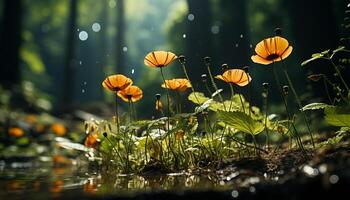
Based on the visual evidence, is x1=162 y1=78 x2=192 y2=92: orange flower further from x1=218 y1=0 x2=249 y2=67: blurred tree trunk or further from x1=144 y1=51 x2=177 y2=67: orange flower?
x1=218 y1=0 x2=249 y2=67: blurred tree trunk

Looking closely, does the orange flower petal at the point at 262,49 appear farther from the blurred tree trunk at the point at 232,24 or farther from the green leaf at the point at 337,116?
the blurred tree trunk at the point at 232,24

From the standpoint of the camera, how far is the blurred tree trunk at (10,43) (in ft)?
45.6

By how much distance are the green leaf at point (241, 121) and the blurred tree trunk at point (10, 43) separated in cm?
1113

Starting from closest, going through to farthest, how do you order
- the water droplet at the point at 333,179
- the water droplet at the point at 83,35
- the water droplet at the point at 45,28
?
the water droplet at the point at 333,179 → the water droplet at the point at 45,28 → the water droplet at the point at 83,35

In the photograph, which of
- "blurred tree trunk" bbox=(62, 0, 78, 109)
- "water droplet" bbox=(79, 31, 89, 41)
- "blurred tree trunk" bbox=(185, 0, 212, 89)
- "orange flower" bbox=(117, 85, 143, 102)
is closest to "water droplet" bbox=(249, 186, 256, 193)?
"orange flower" bbox=(117, 85, 143, 102)

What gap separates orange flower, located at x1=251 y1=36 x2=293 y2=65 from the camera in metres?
2.91

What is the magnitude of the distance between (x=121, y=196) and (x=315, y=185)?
2.25 feet

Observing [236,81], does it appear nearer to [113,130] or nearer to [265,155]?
[265,155]

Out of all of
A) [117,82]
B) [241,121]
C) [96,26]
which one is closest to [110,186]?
[117,82]

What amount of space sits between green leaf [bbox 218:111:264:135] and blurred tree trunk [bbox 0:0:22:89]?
11.1 m

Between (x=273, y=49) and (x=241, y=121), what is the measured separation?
19.9 inches

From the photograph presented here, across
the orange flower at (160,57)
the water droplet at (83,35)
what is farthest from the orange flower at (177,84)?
the water droplet at (83,35)

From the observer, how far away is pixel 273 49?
9.62ft

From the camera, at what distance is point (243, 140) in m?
3.40
